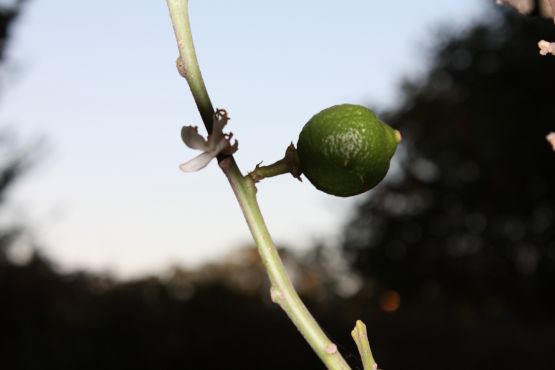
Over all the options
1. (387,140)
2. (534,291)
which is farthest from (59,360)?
(534,291)

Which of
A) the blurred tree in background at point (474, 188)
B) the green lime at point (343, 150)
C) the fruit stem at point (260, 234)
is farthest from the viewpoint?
the blurred tree in background at point (474, 188)

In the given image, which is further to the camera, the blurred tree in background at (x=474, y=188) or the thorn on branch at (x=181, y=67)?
the blurred tree in background at (x=474, y=188)

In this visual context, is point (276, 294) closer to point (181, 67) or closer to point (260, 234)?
point (260, 234)

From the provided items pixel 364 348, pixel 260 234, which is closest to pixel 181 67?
pixel 260 234

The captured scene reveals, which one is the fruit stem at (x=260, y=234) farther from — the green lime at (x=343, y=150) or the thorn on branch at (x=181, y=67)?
the green lime at (x=343, y=150)

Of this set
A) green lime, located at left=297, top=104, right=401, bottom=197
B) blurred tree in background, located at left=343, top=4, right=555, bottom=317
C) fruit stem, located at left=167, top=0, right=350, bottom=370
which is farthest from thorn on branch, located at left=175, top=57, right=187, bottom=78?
blurred tree in background, located at left=343, top=4, right=555, bottom=317

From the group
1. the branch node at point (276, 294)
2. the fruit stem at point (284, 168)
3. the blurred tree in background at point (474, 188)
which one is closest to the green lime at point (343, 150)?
the fruit stem at point (284, 168)
